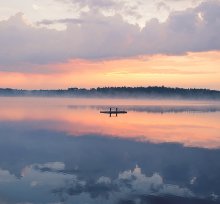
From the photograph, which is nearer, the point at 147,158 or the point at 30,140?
the point at 147,158

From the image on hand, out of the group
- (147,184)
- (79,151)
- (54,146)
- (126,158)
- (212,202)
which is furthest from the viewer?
(54,146)

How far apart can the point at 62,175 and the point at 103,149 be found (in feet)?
38.4

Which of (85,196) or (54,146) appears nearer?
(85,196)

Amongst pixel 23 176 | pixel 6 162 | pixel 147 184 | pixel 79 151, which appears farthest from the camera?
pixel 79 151

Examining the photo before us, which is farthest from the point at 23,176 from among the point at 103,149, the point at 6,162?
the point at 103,149

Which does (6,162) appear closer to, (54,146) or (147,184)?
(54,146)

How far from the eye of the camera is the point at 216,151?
3331 centimetres

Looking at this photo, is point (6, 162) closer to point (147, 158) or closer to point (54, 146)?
point (54, 146)

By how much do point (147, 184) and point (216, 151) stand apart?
46.1 feet

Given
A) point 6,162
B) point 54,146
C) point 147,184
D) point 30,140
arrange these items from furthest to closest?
point 30,140 < point 54,146 < point 6,162 < point 147,184

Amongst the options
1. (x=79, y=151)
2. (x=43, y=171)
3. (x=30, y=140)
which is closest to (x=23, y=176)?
(x=43, y=171)

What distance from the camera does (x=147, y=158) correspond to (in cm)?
2980

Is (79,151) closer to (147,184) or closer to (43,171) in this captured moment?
(43,171)

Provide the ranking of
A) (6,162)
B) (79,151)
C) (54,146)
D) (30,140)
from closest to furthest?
(6,162) < (79,151) < (54,146) < (30,140)
